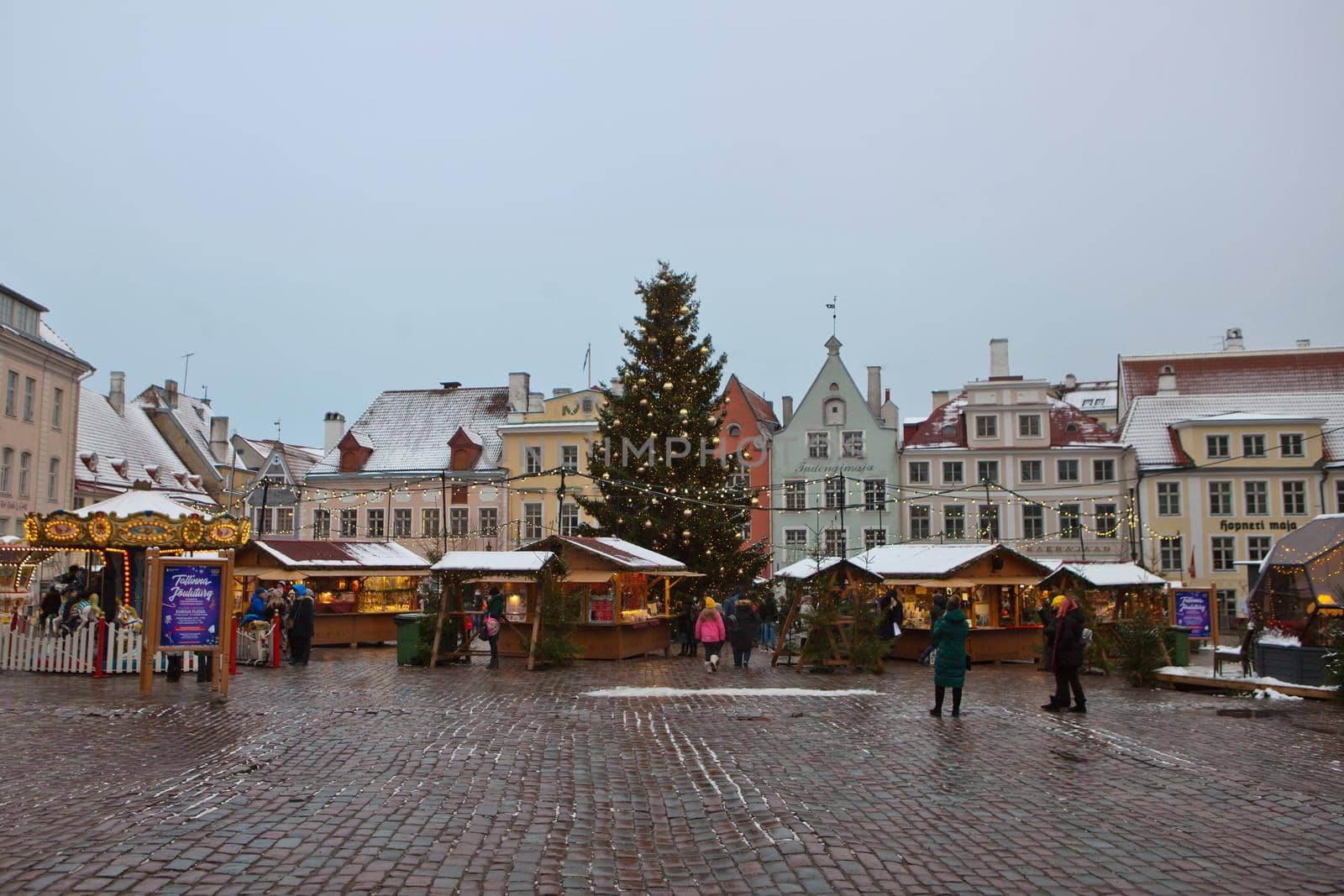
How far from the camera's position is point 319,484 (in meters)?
57.2

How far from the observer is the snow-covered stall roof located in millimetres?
23095

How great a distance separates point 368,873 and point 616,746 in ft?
17.5

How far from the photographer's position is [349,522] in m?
56.8

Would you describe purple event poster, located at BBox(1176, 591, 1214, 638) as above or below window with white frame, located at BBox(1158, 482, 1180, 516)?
below

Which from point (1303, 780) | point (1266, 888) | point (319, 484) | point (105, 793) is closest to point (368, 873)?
point (105, 793)

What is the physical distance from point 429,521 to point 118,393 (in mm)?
15720

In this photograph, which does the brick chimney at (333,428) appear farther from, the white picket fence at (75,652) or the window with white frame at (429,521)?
the white picket fence at (75,652)

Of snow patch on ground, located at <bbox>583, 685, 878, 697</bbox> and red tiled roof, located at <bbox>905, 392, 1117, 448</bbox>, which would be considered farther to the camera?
red tiled roof, located at <bbox>905, 392, 1117, 448</bbox>

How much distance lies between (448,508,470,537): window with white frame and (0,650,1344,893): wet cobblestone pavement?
39044 millimetres

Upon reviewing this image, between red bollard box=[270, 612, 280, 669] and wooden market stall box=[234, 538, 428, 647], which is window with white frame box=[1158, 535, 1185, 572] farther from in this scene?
red bollard box=[270, 612, 280, 669]

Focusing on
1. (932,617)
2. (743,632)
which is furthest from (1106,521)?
(743,632)

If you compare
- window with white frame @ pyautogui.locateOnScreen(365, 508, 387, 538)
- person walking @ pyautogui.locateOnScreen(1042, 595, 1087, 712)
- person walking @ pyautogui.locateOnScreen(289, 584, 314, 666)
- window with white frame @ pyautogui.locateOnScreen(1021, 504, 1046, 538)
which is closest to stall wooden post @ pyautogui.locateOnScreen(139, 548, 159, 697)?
person walking @ pyautogui.locateOnScreen(289, 584, 314, 666)

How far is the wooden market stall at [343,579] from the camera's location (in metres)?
30.1

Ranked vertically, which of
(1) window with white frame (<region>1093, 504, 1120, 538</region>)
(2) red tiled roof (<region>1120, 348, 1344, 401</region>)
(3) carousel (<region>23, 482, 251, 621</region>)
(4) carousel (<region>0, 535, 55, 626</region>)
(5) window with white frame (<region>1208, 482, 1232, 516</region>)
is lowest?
(4) carousel (<region>0, 535, 55, 626</region>)
